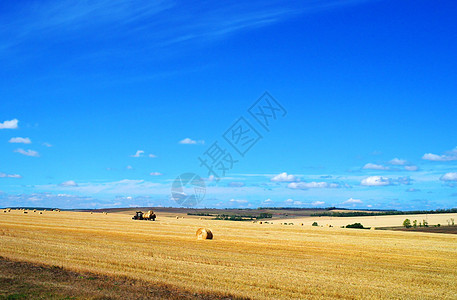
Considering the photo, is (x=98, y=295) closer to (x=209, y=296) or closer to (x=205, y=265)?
(x=209, y=296)

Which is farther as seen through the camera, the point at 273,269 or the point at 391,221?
the point at 391,221

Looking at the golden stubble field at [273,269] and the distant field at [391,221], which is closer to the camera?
the golden stubble field at [273,269]

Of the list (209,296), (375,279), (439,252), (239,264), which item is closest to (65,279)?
(209,296)

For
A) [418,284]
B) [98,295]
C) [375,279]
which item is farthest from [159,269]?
[418,284]

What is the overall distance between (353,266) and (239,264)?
5397 mm

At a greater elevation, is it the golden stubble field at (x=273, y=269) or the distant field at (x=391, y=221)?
the distant field at (x=391, y=221)

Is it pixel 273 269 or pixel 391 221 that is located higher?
pixel 391 221

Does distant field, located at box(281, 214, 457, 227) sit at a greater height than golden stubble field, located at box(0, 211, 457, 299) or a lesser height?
greater

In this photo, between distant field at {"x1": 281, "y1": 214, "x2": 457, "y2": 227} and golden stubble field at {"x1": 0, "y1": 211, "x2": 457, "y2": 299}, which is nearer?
golden stubble field at {"x1": 0, "y1": 211, "x2": 457, "y2": 299}

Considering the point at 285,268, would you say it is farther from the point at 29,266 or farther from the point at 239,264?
the point at 29,266

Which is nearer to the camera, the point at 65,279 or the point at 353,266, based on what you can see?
the point at 65,279

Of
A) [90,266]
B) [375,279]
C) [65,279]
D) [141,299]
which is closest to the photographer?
[141,299]

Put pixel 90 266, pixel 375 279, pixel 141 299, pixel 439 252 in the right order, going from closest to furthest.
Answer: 1. pixel 141 299
2. pixel 375 279
3. pixel 90 266
4. pixel 439 252

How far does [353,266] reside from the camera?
1952cm
